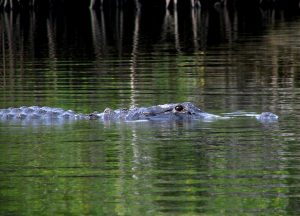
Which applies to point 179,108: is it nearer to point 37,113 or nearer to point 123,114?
point 123,114

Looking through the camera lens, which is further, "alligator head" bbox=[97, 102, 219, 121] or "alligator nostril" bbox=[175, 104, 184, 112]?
"alligator nostril" bbox=[175, 104, 184, 112]

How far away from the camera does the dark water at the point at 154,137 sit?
36.6 feet

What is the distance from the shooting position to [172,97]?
66.1ft

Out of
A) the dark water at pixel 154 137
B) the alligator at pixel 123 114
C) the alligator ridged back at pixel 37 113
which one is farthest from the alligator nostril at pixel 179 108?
Result: the alligator ridged back at pixel 37 113

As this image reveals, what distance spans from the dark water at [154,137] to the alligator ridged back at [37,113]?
58 centimetres

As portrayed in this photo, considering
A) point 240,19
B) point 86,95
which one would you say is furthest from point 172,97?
point 240,19

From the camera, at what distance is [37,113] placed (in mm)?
17672

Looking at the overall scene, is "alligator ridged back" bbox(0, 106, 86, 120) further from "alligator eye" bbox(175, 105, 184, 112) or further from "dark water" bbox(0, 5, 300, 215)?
"alligator eye" bbox(175, 105, 184, 112)

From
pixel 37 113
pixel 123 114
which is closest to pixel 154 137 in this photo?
pixel 123 114

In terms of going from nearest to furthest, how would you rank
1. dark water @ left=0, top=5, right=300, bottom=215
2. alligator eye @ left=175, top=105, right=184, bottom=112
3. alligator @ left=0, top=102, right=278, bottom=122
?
1. dark water @ left=0, top=5, right=300, bottom=215
2. alligator @ left=0, top=102, right=278, bottom=122
3. alligator eye @ left=175, top=105, right=184, bottom=112

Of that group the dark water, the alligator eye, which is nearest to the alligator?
the alligator eye

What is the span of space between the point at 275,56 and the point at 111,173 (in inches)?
730

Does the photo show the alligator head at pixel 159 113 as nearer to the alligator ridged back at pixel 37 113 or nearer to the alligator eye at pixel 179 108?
the alligator eye at pixel 179 108

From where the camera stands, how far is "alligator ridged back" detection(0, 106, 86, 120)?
57.6 ft
